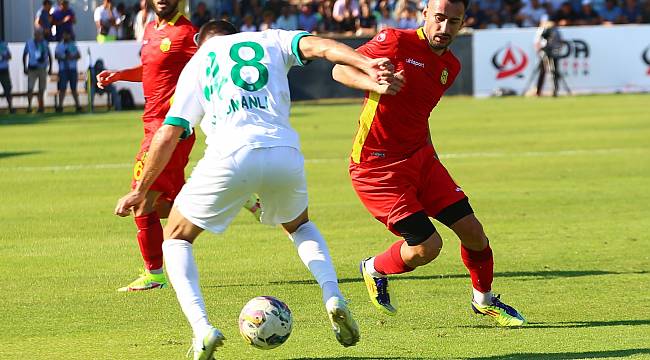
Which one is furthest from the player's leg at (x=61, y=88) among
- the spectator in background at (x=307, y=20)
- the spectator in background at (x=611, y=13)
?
the spectator in background at (x=611, y=13)

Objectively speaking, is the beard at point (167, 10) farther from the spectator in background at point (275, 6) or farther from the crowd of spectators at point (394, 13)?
the spectator in background at point (275, 6)

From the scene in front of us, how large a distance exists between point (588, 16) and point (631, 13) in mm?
1578

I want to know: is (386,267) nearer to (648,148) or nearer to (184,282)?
(184,282)

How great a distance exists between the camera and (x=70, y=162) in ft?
66.6

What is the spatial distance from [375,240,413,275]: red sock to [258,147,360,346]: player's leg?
135 centimetres

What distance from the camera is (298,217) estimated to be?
7.40 meters

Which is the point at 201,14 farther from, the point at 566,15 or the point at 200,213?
the point at 200,213

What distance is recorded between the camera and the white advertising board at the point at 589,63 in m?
34.5

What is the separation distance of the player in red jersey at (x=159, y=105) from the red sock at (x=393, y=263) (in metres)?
2.12

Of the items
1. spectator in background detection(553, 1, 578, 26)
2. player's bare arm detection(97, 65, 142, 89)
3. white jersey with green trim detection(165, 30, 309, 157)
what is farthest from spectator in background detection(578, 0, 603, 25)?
white jersey with green trim detection(165, 30, 309, 157)

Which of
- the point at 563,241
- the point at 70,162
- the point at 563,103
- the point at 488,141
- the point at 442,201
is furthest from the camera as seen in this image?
the point at 563,103

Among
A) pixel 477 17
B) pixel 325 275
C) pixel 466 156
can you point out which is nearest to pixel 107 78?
pixel 325 275

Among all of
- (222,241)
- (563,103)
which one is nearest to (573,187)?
(222,241)

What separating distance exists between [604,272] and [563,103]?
21523 mm
